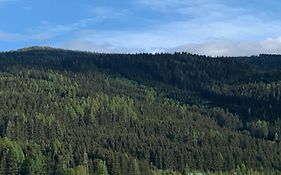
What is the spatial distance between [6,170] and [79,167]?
22.2 meters

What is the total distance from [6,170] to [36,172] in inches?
341

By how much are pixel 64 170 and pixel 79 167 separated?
5.85 m

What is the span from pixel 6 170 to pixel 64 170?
16976 millimetres

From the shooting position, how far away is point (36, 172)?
654 feet

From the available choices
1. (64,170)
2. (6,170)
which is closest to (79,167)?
(64,170)

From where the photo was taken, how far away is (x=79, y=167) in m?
194

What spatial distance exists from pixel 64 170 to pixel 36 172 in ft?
27.6

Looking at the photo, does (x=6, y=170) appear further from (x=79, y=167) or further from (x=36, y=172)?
(x=79, y=167)

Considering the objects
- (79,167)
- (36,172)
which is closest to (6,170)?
(36,172)

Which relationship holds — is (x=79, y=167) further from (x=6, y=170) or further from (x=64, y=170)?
(x=6, y=170)

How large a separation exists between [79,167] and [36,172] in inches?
548

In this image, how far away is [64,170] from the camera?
197 meters

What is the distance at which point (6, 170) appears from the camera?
200 m
